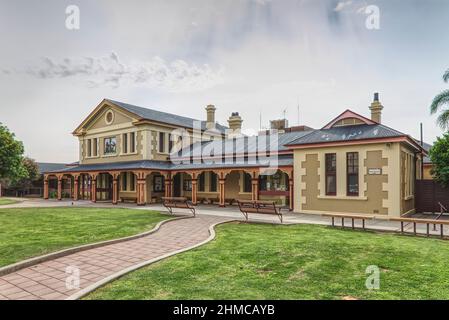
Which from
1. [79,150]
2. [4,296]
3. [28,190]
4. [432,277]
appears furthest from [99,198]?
[432,277]

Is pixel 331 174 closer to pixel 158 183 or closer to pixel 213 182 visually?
pixel 213 182

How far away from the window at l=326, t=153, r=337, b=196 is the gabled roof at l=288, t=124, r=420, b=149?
2.87 feet

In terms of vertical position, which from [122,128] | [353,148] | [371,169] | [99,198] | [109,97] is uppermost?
[109,97]

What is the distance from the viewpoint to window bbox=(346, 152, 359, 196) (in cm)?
1583

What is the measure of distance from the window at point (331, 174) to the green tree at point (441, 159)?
594cm

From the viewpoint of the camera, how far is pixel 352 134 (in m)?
16.4

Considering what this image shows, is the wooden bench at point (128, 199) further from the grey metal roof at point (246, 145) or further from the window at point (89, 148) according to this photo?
the window at point (89, 148)

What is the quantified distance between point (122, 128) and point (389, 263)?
24843 mm

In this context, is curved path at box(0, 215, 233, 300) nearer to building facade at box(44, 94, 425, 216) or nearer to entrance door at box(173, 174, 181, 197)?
building facade at box(44, 94, 425, 216)

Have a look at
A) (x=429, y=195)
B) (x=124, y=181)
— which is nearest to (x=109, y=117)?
(x=124, y=181)

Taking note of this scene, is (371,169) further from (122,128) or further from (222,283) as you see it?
(122,128)

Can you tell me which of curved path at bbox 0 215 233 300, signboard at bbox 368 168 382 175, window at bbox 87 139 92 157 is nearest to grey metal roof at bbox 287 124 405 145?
signboard at bbox 368 168 382 175

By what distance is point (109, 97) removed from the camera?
95.0 feet

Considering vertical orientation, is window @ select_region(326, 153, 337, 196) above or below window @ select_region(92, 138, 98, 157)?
below
